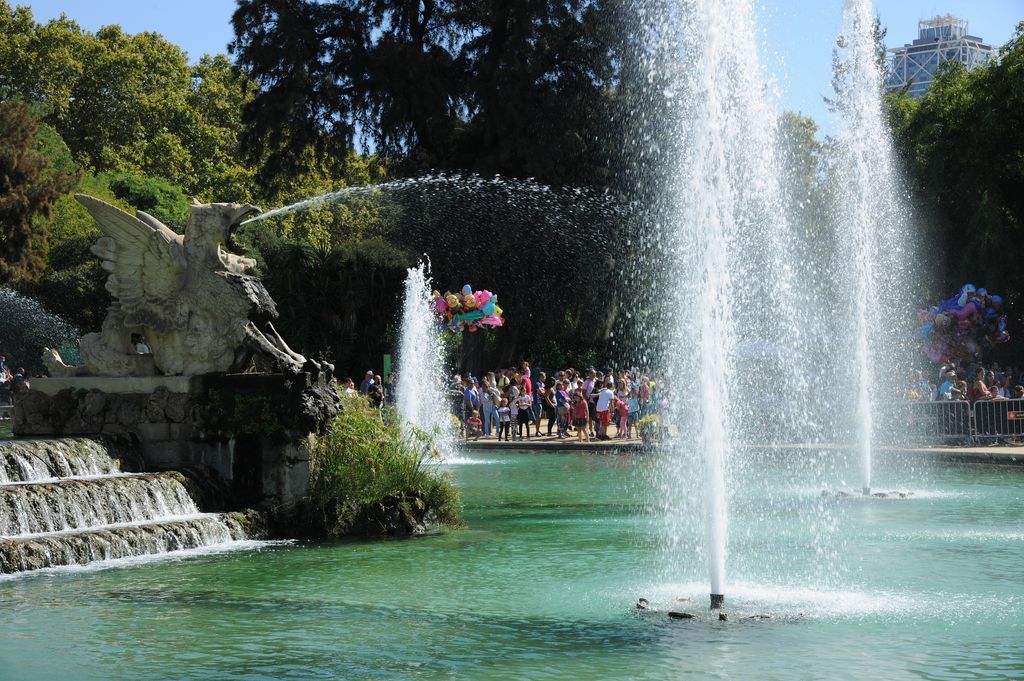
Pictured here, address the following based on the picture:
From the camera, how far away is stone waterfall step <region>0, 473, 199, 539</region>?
12898 millimetres

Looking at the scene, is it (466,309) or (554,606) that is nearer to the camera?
(554,606)

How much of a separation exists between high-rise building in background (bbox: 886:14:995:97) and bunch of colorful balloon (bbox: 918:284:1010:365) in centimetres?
5923

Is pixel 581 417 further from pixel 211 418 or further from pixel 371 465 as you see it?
pixel 211 418

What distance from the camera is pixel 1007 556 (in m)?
12.9

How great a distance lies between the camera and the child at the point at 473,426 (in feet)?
104

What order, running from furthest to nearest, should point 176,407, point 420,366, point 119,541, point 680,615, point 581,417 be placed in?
1. point 420,366
2. point 581,417
3. point 176,407
4. point 119,541
5. point 680,615

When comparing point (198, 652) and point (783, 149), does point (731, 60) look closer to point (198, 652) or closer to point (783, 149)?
point (198, 652)

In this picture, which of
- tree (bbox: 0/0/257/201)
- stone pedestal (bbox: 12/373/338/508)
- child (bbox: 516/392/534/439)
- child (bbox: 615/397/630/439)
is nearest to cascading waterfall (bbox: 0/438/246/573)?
stone pedestal (bbox: 12/373/338/508)

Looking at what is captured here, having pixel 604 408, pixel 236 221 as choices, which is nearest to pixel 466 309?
pixel 604 408

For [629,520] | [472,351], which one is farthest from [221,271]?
[472,351]

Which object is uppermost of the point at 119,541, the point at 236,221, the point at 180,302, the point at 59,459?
the point at 236,221

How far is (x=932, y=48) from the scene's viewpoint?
437 feet

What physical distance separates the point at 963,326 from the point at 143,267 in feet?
83.5

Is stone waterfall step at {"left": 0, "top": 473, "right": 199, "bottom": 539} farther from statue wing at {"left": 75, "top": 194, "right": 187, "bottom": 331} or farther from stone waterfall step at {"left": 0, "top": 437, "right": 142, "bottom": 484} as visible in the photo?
statue wing at {"left": 75, "top": 194, "right": 187, "bottom": 331}
